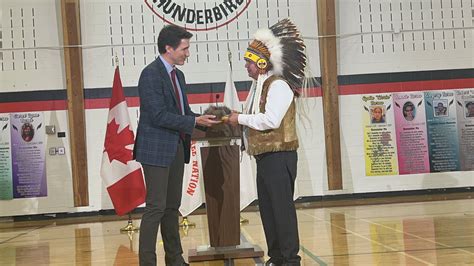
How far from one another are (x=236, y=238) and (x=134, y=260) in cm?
80

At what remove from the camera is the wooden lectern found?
3.98 metres

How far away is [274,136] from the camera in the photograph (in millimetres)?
3312

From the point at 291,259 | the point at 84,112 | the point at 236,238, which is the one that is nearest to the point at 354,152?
the point at 84,112

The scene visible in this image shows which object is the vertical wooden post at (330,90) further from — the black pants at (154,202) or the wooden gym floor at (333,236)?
the black pants at (154,202)

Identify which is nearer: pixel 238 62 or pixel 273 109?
pixel 273 109

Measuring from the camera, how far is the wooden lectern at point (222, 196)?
13.1 feet

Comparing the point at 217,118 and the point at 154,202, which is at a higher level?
the point at 217,118

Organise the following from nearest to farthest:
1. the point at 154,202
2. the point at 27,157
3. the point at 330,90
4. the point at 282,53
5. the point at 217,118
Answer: the point at 154,202, the point at 282,53, the point at 217,118, the point at 27,157, the point at 330,90

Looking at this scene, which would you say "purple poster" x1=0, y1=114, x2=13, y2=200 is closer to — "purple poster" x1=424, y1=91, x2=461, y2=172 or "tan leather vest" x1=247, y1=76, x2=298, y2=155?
"tan leather vest" x1=247, y1=76, x2=298, y2=155

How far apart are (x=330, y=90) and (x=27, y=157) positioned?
413 centimetres

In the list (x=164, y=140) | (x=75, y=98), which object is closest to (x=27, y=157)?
(x=75, y=98)

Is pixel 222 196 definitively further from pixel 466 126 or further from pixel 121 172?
pixel 466 126

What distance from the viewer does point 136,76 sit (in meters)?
8.12

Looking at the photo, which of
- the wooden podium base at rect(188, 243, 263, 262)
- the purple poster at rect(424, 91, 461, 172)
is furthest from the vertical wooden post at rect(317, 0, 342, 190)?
the wooden podium base at rect(188, 243, 263, 262)
